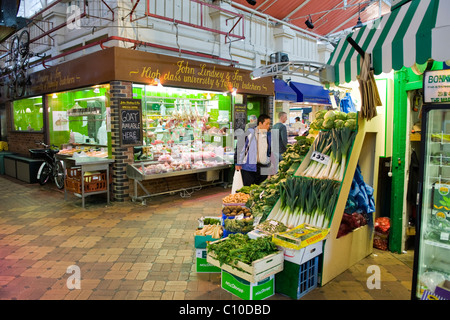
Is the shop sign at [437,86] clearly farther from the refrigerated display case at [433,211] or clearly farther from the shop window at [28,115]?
the shop window at [28,115]

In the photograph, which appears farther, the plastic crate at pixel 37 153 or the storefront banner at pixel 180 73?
the plastic crate at pixel 37 153

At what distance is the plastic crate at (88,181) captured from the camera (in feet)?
24.6

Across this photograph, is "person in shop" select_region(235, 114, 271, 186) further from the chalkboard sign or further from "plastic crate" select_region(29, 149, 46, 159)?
"plastic crate" select_region(29, 149, 46, 159)

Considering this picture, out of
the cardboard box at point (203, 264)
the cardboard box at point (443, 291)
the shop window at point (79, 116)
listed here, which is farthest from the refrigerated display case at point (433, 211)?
the shop window at point (79, 116)

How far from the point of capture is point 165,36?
9398mm

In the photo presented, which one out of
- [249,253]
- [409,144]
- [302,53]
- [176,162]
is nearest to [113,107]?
[176,162]

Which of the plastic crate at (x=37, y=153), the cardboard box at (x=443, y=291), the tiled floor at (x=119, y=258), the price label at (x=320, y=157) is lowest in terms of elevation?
the tiled floor at (x=119, y=258)

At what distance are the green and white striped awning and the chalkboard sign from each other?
16.6ft

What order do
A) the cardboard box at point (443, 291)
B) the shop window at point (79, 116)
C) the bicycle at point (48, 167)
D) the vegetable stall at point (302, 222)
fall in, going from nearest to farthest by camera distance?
the cardboard box at point (443, 291), the vegetable stall at point (302, 222), the shop window at point (79, 116), the bicycle at point (48, 167)

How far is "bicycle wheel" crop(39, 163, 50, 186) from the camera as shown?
10.2 m

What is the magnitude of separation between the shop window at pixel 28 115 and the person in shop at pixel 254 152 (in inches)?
319

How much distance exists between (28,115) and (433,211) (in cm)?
1376

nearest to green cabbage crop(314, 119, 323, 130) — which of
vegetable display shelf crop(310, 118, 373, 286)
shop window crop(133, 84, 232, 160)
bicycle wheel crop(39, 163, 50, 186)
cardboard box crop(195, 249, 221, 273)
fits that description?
vegetable display shelf crop(310, 118, 373, 286)

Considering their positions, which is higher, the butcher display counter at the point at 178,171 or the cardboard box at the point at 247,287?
the butcher display counter at the point at 178,171
